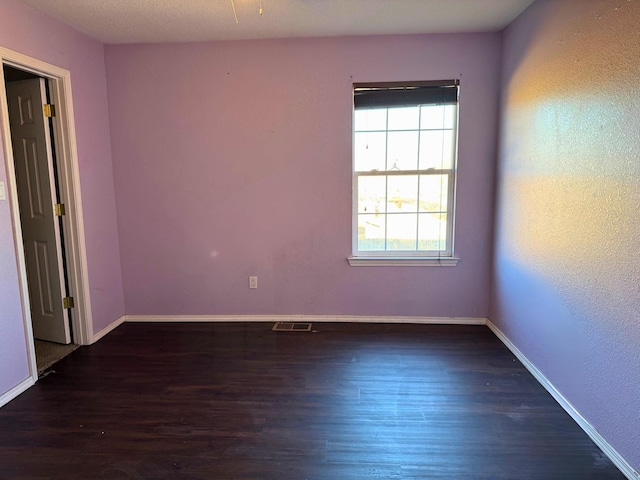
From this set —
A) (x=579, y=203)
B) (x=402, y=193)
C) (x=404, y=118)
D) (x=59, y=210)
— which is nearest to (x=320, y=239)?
(x=402, y=193)

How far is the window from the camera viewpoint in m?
3.26

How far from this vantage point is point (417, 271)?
3.47 m

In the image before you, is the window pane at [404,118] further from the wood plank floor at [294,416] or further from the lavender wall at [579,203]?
the wood plank floor at [294,416]

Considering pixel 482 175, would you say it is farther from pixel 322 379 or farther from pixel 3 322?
pixel 3 322

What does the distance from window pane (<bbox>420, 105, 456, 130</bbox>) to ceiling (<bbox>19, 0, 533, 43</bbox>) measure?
23.6 inches

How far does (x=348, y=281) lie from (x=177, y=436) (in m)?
1.95

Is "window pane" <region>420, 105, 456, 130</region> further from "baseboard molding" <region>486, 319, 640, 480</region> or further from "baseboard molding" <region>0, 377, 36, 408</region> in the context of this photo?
"baseboard molding" <region>0, 377, 36, 408</region>

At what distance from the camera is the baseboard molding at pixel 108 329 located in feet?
10.6

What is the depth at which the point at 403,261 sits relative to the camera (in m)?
3.45

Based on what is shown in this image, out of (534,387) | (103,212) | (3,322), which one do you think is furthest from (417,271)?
(3,322)

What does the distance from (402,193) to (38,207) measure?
3.01 metres

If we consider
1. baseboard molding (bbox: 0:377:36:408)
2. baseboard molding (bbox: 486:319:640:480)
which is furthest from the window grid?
baseboard molding (bbox: 0:377:36:408)

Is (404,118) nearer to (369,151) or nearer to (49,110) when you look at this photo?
(369,151)

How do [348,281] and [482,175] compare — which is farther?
[348,281]
